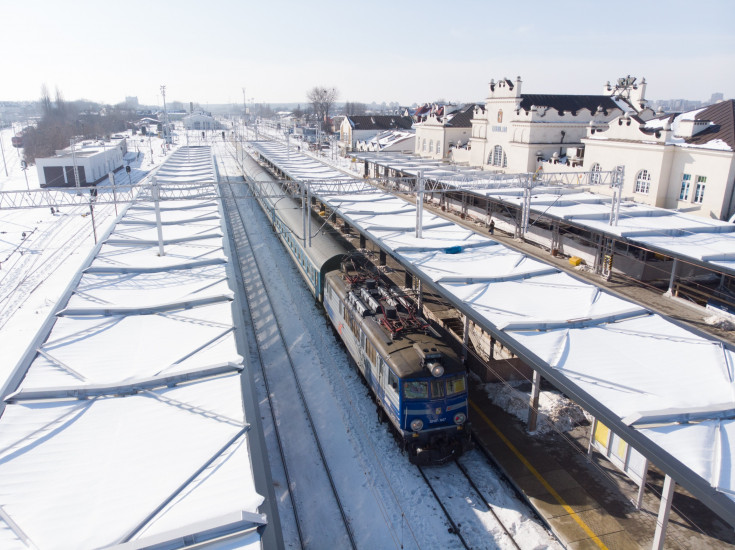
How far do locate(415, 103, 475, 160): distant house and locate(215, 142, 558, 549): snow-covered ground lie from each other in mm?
45298

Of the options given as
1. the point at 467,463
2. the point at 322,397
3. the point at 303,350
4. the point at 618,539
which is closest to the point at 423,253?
the point at 303,350

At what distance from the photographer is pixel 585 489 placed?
12.3m

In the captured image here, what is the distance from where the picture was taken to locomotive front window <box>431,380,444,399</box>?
12555mm

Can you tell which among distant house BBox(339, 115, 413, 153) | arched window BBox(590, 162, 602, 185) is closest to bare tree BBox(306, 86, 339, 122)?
distant house BBox(339, 115, 413, 153)

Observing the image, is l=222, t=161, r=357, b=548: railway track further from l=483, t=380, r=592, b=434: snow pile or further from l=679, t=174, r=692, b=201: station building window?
l=679, t=174, r=692, b=201: station building window

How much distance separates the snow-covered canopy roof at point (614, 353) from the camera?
9.03 meters

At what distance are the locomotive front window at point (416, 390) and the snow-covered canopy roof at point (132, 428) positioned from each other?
3962mm

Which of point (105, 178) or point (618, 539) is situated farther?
point (105, 178)

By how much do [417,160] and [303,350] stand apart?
1578 inches

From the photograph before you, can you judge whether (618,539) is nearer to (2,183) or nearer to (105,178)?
(105,178)

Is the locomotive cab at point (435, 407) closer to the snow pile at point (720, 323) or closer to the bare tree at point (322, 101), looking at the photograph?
the snow pile at point (720, 323)

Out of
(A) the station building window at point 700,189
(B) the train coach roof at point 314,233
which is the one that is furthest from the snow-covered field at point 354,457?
(A) the station building window at point 700,189

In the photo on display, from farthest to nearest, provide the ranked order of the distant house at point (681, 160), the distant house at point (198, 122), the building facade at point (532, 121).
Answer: the distant house at point (198, 122)
the building facade at point (532, 121)
the distant house at point (681, 160)

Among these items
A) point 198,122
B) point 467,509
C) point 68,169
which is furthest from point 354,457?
point 198,122
